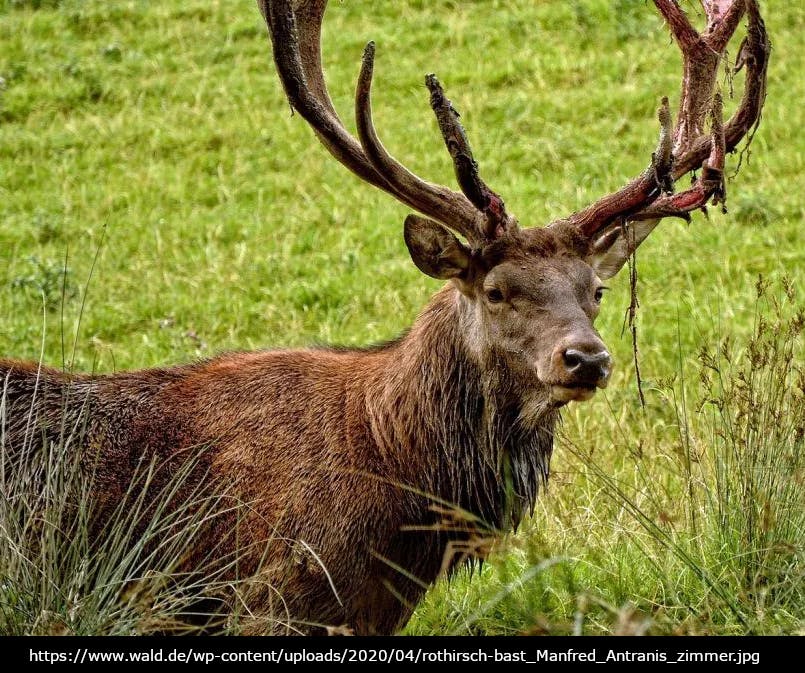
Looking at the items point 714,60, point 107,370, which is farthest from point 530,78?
point 714,60

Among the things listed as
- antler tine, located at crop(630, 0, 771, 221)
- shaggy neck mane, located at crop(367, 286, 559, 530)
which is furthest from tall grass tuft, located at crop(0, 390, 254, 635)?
antler tine, located at crop(630, 0, 771, 221)

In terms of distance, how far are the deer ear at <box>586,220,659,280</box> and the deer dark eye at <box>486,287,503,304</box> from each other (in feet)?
1.67

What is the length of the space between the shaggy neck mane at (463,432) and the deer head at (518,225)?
123mm

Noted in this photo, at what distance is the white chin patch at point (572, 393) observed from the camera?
4.62 m

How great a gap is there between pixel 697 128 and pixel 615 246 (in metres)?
0.74

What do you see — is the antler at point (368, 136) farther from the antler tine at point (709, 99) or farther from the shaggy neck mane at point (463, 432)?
the antler tine at point (709, 99)

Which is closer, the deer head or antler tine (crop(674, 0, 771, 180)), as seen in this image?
the deer head

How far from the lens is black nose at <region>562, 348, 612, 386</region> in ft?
15.0

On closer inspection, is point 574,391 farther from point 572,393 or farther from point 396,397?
point 396,397

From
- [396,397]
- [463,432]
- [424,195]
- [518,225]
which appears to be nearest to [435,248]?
[424,195]

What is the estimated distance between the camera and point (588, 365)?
180 inches

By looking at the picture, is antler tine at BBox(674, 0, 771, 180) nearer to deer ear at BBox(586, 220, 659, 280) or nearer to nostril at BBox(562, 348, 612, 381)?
deer ear at BBox(586, 220, 659, 280)

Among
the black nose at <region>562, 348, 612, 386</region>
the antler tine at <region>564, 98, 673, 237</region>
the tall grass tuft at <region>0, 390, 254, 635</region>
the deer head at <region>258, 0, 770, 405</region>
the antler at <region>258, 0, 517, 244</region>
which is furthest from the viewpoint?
the antler tine at <region>564, 98, 673, 237</region>

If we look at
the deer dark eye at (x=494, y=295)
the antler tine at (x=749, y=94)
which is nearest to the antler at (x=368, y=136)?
the deer dark eye at (x=494, y=295)
